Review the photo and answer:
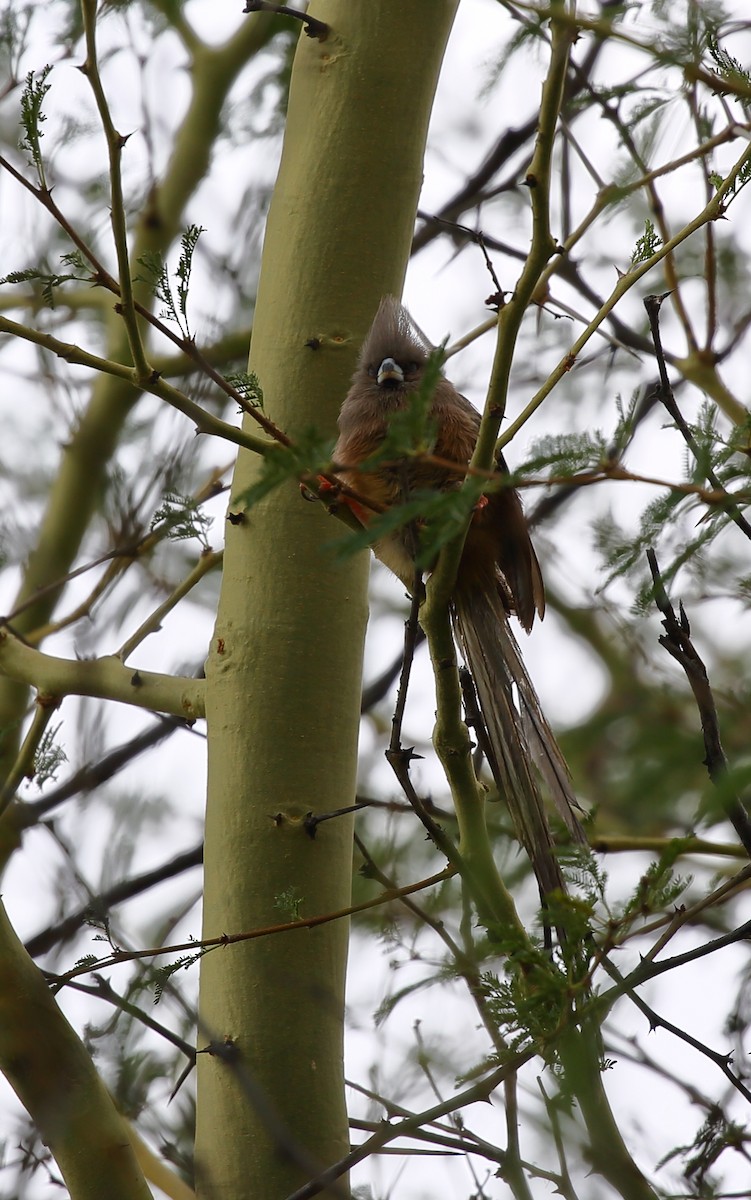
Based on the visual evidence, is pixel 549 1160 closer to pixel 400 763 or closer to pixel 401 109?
pixel 400 763

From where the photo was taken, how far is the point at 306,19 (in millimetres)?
3047

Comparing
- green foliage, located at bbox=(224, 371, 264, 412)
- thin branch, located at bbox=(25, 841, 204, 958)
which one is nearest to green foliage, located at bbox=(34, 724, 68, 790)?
thin branch, located at bbox=(25, 841, 204, 958)

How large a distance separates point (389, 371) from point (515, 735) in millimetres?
1115

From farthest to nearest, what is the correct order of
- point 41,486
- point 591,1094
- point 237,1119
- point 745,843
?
point 41,486, point 237,1119, point 745,843, point 591,1094

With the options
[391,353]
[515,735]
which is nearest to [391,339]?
[391,353]

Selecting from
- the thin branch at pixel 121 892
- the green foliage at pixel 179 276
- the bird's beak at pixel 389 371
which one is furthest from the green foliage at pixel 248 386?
the thin branch at pixel 121 892

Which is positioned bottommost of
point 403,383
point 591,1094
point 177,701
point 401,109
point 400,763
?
point 591,1094

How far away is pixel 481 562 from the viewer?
3.38 meters

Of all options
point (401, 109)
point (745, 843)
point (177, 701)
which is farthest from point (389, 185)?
point (745, 843)

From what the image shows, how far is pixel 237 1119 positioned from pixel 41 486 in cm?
350

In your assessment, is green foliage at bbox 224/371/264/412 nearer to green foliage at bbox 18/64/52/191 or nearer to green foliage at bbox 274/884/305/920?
green foliage at bbox 18/64/52/191

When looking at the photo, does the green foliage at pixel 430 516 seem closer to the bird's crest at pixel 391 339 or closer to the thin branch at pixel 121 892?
the bird's crest at pixel 391 339

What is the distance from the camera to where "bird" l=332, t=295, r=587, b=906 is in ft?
9.21

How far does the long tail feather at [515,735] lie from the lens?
258 cm
